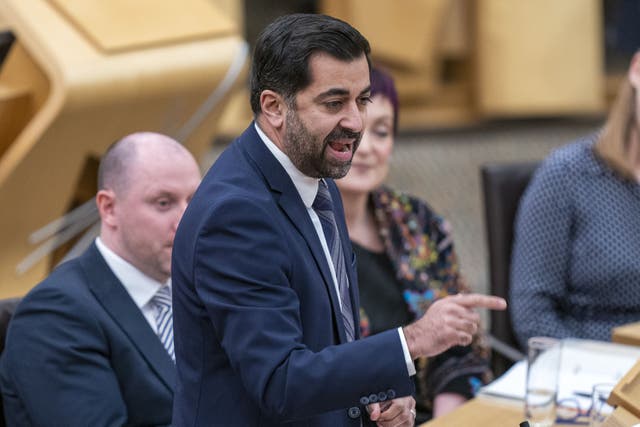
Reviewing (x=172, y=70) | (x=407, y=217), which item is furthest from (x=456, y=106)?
(x=407, y=217)

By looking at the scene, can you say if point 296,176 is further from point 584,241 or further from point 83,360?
point 584,241

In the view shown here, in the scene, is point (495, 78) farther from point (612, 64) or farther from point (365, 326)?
point (365, 326)

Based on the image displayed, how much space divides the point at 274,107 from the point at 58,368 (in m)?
0.72

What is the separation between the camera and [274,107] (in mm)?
1549

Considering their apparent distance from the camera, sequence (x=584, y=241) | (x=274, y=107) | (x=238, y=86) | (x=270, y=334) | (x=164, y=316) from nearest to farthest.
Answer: (x=270, y=334)
(x=274, y=107)
(x=164, y=316)
(x=584, y=241)
(x=238, y=86)

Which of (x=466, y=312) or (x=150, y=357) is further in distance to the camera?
(x=150, y=357)

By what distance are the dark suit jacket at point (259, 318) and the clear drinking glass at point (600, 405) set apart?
1.78ft

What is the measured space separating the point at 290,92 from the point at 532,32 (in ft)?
15.0

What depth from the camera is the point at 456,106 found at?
608cm

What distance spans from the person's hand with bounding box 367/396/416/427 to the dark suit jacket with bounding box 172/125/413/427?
0.20 ft

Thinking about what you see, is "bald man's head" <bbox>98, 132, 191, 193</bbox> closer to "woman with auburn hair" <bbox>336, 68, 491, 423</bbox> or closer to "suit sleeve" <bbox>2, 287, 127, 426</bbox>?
"suit sleeve" <bbox>2, 287, 127, 426</bbox>

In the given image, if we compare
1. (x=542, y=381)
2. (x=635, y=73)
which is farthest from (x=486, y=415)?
(x=635, y=73)

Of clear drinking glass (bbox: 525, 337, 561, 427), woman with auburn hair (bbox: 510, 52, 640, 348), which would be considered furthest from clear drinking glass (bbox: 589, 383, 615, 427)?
woman with auburn hair (bbox: 510, 52, 640, 348)

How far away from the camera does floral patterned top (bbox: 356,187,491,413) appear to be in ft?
8.80
